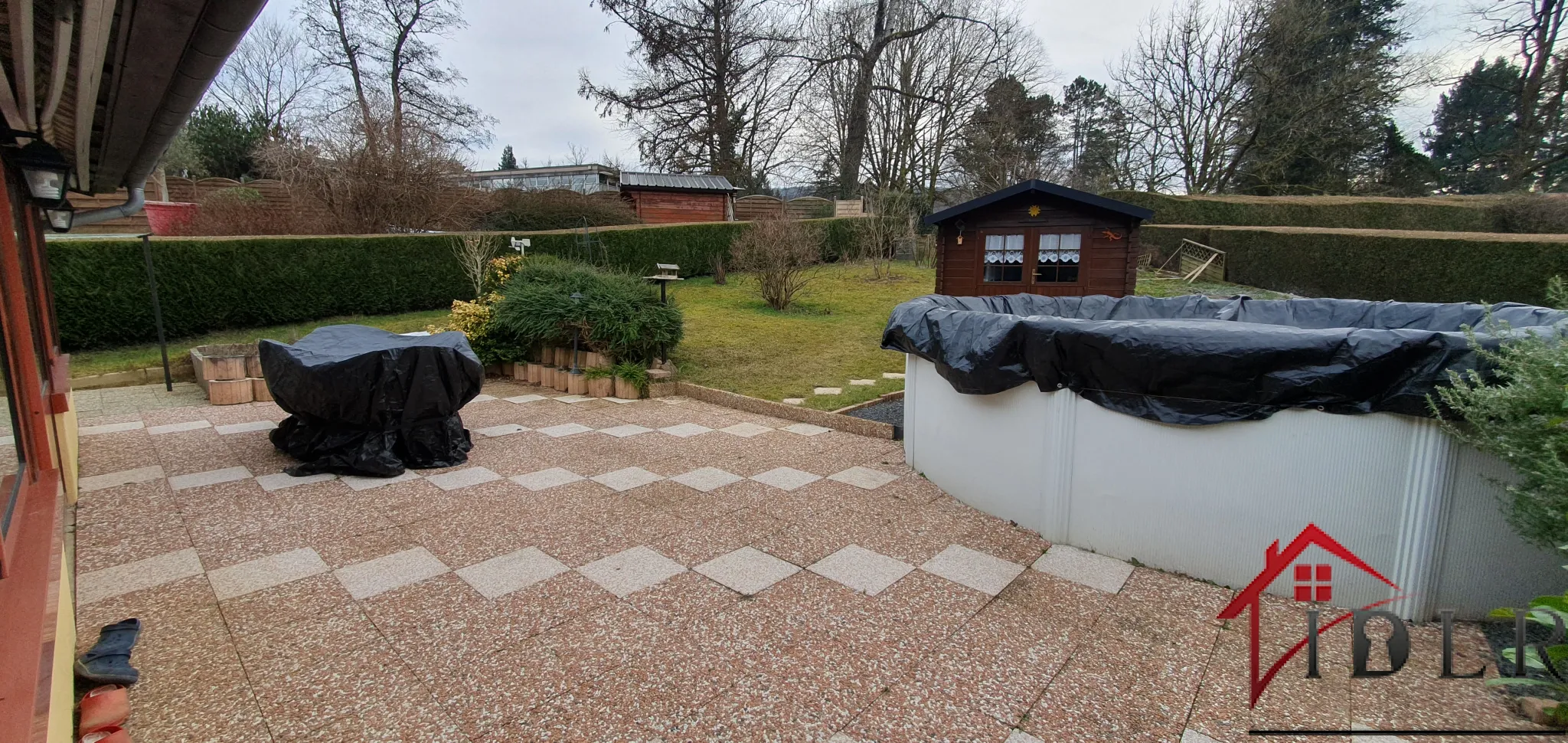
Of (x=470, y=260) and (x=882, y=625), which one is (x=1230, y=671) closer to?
(x=882, y=625)

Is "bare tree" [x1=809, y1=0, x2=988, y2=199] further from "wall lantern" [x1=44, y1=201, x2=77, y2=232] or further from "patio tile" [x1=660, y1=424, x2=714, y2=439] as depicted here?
"wall lantern" [x1=44, y1=201, x2=77, y2=232]

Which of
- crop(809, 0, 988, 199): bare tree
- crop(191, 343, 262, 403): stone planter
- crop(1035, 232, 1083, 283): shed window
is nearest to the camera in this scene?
crop(191, 343, 262, 403): stone planter

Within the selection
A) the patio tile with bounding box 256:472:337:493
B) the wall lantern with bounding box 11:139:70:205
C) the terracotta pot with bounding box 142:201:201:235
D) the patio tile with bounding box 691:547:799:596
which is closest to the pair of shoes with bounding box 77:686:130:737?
the patio tile with bounding box 691:547:799:596

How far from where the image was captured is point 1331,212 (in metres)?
16.4

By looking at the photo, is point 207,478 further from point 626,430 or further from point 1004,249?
point 1004,249

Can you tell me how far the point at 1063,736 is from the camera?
1910mm

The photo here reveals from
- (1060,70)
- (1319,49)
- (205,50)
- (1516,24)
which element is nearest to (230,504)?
(205,50)

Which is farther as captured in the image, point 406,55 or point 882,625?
point 406,55

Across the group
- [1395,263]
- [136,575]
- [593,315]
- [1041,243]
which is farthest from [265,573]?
[1395,263]

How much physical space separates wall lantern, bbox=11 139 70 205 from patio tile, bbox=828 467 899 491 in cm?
467

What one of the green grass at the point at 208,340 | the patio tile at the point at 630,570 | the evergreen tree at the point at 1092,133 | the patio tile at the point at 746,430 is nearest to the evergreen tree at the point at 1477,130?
the evergreen tree at the point at 1092,133

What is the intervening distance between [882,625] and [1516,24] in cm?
2566

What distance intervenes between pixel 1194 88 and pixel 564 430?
23039 millimetres

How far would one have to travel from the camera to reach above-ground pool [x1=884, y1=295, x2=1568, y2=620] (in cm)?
240
